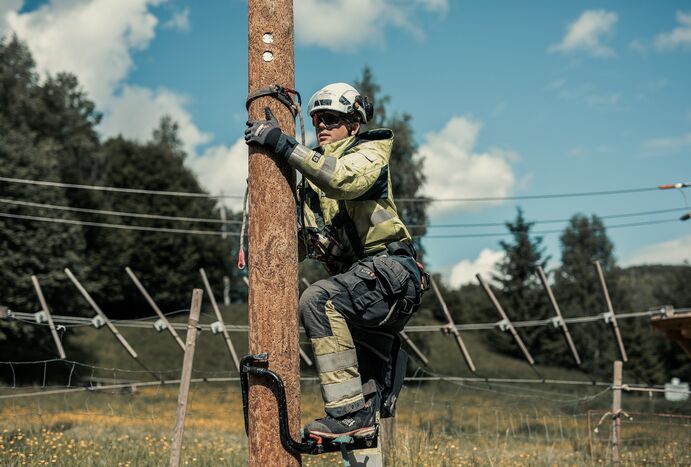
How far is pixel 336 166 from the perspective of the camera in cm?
424

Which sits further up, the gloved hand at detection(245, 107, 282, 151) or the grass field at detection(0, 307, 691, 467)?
the gloved hand at detection(245, 107, 282, 151)

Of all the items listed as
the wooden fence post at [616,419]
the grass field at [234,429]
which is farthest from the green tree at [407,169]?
the wooden fence post at [616,419]

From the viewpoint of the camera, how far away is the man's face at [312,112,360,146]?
4824 millimetres

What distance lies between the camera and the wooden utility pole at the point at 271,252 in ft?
13.3

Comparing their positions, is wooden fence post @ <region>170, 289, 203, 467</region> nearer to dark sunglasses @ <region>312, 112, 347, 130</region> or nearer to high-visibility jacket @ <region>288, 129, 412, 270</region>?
high-visibility jacket @ <region>288, 129, 412, 270</region>

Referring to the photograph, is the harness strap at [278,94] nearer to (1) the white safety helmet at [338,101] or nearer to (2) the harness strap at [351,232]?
(1) the white safety helmet at [338,101]

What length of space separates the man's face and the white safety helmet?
1.9 inches

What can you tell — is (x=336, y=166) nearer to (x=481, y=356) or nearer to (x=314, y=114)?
(x=314, y=114)

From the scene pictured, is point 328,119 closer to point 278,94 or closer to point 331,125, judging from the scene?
point 331,125

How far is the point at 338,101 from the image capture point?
4.72m

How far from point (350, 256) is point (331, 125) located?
0.87 meters

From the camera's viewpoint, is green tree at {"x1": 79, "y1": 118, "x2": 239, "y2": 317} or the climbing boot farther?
green tree at {"x1": 79, "y1": 118, "x2": 239, "y2": 317}

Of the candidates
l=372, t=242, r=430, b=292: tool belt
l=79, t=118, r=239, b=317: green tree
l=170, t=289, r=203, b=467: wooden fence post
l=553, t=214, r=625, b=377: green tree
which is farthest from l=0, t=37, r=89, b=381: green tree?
l=553, t=214, r=625, b=377: green tree

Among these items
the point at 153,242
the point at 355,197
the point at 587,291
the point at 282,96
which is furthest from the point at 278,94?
the point at 587,291
